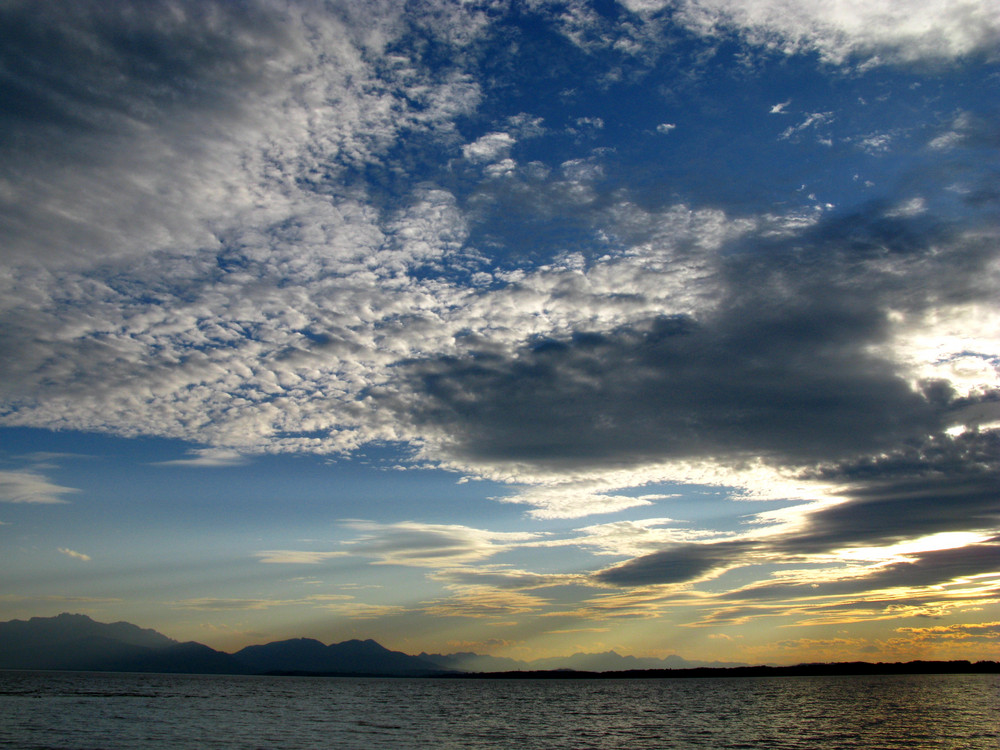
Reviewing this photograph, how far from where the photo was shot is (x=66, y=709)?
344 feet

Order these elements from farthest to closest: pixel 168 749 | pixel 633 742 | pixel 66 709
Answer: pixel 66 709
pixel 633 742
pixel 168 749

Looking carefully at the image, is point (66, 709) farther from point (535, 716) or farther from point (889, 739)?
point (889, 739)

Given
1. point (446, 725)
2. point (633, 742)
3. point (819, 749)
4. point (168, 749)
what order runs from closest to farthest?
point (168, 749) → point (819, 749) → point (633, 742) → point (446, 725)

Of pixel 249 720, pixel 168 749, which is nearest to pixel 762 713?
pixel 249 720

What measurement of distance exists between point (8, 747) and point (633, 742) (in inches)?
2568

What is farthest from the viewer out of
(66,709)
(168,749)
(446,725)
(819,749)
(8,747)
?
(66,709)

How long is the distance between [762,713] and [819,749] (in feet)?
186

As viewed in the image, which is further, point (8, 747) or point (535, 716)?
point (535, 716)

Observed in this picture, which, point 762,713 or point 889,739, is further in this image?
point 762,713

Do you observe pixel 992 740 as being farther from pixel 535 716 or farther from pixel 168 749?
pixel 168 749

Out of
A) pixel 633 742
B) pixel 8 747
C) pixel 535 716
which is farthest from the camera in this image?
pixel 535 716

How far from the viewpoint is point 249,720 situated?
98.9 meters

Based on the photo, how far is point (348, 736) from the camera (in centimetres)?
7825

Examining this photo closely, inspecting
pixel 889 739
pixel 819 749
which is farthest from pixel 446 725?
pixel 889 739
